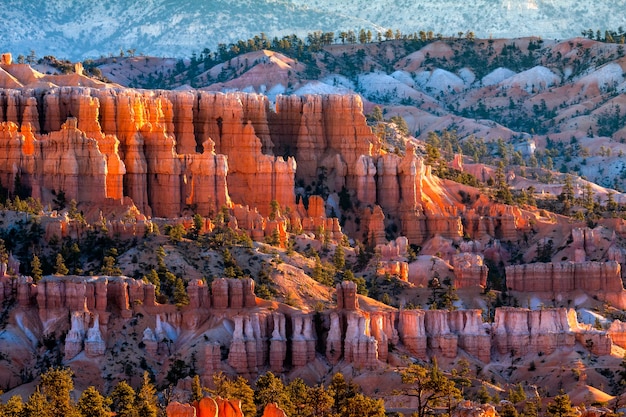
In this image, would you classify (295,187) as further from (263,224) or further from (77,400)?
(77,400)

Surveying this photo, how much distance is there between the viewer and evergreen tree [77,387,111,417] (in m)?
82.4

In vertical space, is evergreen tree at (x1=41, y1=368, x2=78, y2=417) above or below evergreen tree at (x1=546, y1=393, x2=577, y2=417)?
above

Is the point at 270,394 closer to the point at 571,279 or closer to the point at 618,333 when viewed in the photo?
the point at 618,333

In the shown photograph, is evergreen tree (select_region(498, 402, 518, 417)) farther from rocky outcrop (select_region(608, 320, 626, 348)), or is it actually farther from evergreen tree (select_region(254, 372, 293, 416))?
rocky outcrop (select_region(608, 320, 626, 348))

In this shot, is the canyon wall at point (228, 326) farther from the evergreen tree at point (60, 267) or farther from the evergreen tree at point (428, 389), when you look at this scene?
the evergreen tree at point (428, 389)

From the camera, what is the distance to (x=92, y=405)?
83125mm

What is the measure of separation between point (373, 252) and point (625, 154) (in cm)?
6246

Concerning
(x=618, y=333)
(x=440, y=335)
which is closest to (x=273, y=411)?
(x=440, y=335)

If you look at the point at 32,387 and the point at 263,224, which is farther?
the point at 263,224

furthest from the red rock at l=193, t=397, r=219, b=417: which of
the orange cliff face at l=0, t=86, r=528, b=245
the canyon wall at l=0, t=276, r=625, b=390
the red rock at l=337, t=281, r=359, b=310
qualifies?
the orange cliff face at l=0, t=86, r=528, b=245

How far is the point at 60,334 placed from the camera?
311ft

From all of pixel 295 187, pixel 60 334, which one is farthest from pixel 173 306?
pixel 295 187

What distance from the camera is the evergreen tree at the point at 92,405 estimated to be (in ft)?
270

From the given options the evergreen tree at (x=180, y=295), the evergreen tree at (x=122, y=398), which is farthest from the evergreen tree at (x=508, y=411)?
the evergreen tree at (x=180, y=295)
